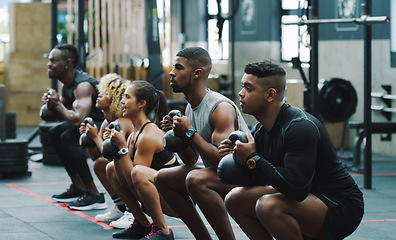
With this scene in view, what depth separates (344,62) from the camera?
9.89 meters

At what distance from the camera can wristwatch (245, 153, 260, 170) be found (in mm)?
2854

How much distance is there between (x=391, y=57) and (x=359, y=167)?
2120 mm

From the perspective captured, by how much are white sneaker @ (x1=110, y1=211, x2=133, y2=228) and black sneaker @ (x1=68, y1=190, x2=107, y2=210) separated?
731 millimetres

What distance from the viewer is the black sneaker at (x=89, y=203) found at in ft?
17.2

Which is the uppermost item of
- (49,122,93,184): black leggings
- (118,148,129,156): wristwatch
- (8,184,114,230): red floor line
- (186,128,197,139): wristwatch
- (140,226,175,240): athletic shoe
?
(186,128,197,139): wristwatch

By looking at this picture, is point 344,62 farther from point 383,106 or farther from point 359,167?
point 359,167

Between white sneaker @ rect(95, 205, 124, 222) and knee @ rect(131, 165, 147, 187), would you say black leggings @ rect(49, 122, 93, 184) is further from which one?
knee @ rect(131, 165, 147, 187)

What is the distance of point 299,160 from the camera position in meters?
2.79

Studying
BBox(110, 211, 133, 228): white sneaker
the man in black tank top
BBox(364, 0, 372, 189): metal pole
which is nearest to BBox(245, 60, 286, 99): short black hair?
BBox(110, 211, 133, 228): white sneaker

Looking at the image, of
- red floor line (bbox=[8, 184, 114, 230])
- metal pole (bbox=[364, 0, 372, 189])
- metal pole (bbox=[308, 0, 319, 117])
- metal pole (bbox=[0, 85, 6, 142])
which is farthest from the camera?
metal pole (bbox=[0, 85, 6, 142])

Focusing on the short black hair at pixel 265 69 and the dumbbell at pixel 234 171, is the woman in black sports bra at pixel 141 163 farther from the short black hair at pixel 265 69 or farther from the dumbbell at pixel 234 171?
the short black hair at pixel 265 69

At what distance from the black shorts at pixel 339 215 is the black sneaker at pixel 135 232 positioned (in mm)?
1516

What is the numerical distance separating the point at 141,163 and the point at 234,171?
1196 millimetres

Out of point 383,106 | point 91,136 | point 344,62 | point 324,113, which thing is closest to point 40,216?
point 91,136
